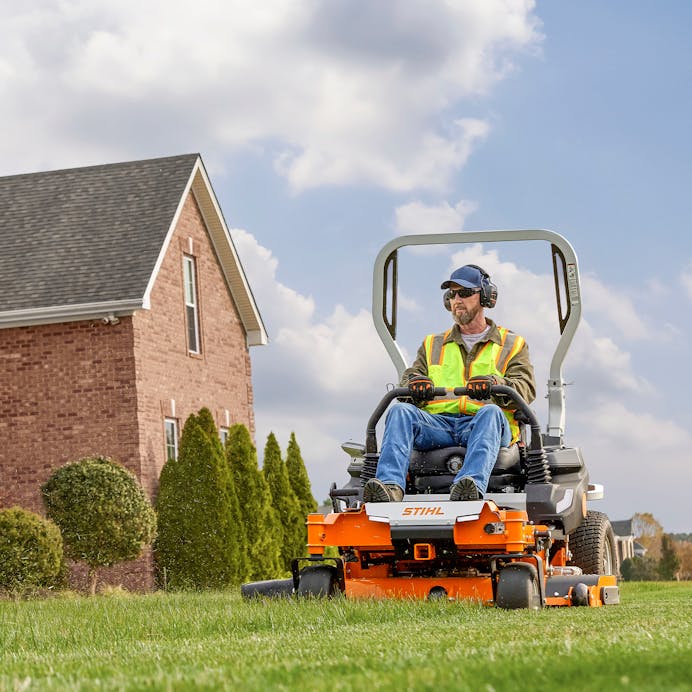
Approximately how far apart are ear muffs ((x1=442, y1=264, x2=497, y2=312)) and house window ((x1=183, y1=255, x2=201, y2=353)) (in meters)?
13.4

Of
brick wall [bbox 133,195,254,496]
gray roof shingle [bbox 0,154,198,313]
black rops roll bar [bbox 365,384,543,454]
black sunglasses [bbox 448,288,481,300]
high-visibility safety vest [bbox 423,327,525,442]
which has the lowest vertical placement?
black rops roll bar [bbox 365,384,543,454]

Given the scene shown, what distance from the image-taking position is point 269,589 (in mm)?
9969

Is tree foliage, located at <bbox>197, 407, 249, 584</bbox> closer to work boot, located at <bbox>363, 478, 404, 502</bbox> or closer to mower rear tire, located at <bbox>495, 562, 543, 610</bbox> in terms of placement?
work boot, located at <bbox>363, 478, 404, 502</bbox>

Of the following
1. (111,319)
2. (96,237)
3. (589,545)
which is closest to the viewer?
(589,545)

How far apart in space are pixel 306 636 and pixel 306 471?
19.0 metres

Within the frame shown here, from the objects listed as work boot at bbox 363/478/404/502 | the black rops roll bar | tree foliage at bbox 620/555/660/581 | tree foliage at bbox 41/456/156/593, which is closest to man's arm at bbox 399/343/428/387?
the black rops roll bar

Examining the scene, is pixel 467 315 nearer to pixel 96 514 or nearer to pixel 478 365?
pixel 478 365

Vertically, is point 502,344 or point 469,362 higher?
point 502,344

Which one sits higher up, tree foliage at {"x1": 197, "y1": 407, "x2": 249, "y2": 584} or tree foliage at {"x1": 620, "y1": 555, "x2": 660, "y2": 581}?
tree foliage at {"x1": 197, "y1": 407, "x2": 249, "y2": 584}

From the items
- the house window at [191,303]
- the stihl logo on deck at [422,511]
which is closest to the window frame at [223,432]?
the house window at [191,303]

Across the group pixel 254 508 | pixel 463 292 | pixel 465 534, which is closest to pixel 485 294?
pixel 463 292

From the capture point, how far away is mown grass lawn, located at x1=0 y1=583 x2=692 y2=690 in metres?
4.38

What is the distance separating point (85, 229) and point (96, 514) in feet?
20.5

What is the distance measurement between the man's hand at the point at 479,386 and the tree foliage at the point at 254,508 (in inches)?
478
